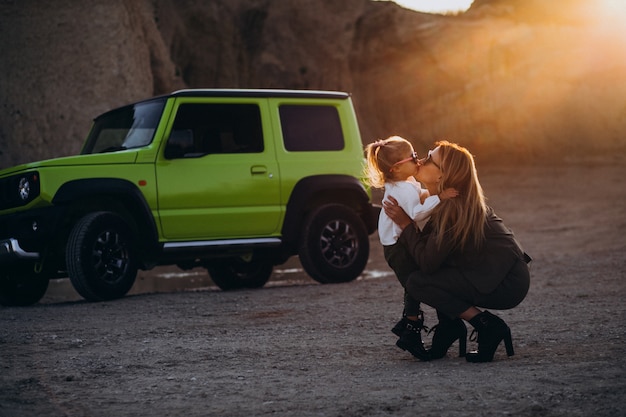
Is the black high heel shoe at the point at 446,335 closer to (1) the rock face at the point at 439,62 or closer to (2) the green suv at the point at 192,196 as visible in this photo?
(2) the green suv at the point at 192,196

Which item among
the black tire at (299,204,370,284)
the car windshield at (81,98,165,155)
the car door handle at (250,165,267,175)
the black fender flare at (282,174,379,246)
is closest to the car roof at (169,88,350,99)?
the car windshield at (81,98,165,155)

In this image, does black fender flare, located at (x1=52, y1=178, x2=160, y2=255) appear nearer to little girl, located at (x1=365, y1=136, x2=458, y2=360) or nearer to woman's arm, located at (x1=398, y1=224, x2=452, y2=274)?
little girl, located at (x1=365, y1=136, x2=458, y2=360)

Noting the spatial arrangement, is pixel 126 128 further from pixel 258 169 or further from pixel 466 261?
pixel 466 261

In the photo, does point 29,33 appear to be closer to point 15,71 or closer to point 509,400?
point 15,71

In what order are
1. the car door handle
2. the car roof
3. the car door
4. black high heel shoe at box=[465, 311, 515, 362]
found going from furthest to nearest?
the car door handle
the car roof
the car door
black high heel shoe at box=[465, 311, 515, 362]

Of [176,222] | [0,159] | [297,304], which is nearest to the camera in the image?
[297,304]

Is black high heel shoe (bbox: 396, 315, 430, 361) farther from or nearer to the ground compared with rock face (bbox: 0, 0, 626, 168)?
nearer to the ground

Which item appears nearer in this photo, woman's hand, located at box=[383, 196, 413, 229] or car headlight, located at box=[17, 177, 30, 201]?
woman's hand, located at box=[383, 196, 413, 229]

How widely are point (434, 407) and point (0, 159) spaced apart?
21.1 meters

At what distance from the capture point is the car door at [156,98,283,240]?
1120 cm

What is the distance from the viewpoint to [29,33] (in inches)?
1030

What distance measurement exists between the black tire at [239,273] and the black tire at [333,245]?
1.27 metres

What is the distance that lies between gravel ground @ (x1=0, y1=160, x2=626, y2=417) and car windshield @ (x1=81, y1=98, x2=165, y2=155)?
168cm

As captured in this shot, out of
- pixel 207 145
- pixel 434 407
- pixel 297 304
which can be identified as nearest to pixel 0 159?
pixel 207 145
